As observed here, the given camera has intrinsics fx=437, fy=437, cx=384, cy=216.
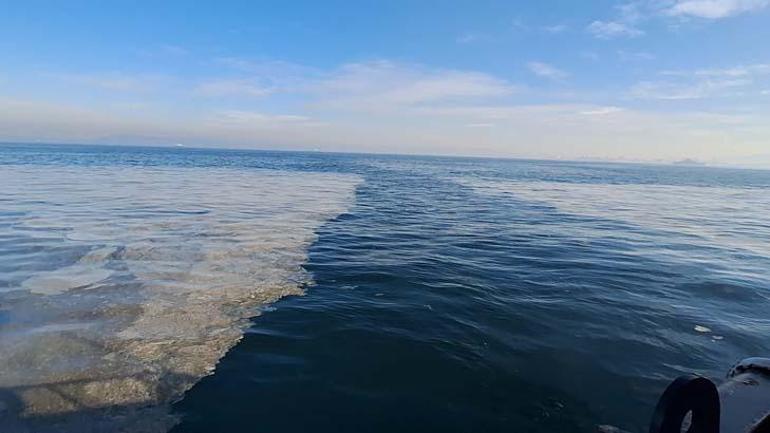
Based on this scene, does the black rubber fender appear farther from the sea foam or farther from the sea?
the sea foam

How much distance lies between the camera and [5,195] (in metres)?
23.8

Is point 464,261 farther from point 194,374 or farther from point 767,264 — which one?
point 767,264

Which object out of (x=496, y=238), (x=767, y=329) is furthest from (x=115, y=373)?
(x=496, y=238)

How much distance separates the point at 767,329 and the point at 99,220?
20.9 meters

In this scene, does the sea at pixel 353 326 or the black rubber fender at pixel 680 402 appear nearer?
the black rubber fender at pixel 680 402

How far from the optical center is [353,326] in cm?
794

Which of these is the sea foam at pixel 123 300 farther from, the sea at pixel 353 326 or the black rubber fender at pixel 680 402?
the black rubber fender at pixel 680 402

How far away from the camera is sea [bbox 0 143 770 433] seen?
17.9 feet

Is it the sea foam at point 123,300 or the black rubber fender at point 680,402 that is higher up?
the black rubber fender at point 680,402

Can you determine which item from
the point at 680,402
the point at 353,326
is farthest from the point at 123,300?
the point at 680,402

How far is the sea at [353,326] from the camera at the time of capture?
546 cm

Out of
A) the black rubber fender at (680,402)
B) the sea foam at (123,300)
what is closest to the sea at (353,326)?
the sea foam at (123,300)

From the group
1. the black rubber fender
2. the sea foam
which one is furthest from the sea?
the black rubber fender

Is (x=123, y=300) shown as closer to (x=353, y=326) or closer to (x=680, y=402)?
(x=353, y=326)
